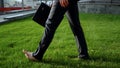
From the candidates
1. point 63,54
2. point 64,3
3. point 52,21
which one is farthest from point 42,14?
point 63,54

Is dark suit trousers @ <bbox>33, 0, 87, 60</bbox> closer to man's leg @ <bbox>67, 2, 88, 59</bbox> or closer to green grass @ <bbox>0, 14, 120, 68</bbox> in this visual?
man's leg @ <bbox>67, 2, 88, 59</bbox>

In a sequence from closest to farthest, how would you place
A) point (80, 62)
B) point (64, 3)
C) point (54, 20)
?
1. point (64, 3)
2. point (54, 20)
3. point (80, 62)

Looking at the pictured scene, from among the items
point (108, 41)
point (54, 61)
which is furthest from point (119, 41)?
point (54, 61)

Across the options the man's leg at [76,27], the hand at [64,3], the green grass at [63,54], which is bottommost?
the green grass at [63,54]

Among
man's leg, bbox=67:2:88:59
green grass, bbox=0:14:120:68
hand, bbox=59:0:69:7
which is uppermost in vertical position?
hand, bbox=59:0:69:7

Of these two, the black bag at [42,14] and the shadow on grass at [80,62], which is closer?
the shadow on grass at [80,62]

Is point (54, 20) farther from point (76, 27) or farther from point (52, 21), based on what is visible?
point (76, 27)

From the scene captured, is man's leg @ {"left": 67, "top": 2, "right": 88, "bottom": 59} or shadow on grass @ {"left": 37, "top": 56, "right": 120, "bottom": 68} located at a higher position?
man's leg @ {"left": 67, "top": 2, "right": 88, "bottom": 59}

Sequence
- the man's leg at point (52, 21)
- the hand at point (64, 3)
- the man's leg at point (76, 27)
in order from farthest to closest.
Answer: the man's leg at point (76, 27) → the man's leg at point (52, 21) → the hand at point (64, 3)

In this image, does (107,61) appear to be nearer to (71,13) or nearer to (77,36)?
(77,36)

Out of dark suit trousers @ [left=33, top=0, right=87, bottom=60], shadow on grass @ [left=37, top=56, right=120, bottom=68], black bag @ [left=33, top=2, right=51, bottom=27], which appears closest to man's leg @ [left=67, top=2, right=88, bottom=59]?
dark suit trousers @ [left=33, top=0, right=87, bottom=60]

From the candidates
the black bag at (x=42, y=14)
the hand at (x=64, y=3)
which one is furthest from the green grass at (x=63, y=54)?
the hand at (x=64, y=3)

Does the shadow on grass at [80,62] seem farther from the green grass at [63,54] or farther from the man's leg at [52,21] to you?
the man's leg at [52,21]

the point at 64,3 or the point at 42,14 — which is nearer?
the point at 64,3
